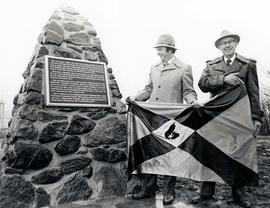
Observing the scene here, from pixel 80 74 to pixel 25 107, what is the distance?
91 centimetres

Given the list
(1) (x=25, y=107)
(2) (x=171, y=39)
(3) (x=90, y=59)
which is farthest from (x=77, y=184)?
(2) (x=171, y=39)

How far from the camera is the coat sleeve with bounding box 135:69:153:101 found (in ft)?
13.0

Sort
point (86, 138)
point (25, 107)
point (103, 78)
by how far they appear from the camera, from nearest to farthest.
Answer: point (25, 107) → point (86, 138) → point (103, 78)

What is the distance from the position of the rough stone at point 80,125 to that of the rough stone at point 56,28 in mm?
1270

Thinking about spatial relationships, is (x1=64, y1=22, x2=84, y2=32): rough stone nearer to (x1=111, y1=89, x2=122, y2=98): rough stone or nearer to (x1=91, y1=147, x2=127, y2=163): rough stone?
(x1=111, y1=89, x2=122, y2=98): rough stone

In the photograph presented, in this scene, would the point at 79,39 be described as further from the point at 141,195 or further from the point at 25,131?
the point at 141,195

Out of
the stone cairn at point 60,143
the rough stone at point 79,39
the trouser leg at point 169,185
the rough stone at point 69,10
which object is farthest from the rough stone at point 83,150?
the rough stone at point 69,10

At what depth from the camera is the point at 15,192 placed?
3.23 meters

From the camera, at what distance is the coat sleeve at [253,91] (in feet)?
10.7

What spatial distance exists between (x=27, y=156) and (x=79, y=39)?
6.26 ft

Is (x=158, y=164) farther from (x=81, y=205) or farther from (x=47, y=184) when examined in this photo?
(x=47, y=184)

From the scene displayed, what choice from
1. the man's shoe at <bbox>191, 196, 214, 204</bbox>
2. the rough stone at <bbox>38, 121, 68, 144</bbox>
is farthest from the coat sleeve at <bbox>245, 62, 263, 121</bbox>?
the rough stone at <bbox>38, 121, 68, 144</bbox>

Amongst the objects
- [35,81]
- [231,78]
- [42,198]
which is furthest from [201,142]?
[35,81]

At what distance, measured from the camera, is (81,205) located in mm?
3418
